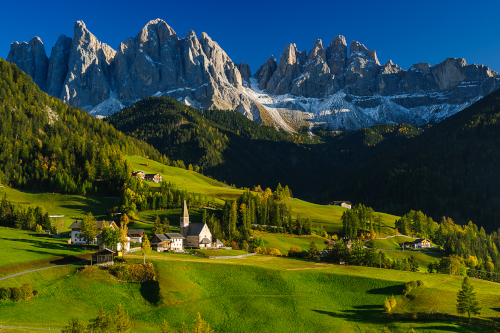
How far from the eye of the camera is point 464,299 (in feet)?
205

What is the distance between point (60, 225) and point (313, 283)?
86.1 metres

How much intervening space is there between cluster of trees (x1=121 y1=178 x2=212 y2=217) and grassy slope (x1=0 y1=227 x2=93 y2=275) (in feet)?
135

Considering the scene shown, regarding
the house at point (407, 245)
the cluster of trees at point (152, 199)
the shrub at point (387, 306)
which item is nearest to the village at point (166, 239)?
the cluster of trees at point (152, 199)

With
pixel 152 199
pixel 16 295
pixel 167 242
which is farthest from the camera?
pixel 152 199

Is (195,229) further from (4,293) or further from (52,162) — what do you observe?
(52,162)

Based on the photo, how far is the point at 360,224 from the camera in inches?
6176

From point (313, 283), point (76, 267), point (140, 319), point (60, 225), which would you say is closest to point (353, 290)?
point (313, 283)

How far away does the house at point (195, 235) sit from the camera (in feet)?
366

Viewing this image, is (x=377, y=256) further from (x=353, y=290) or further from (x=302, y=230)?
(x=302, y=230)

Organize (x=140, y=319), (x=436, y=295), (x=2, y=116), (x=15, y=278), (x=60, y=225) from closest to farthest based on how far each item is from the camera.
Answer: (x=140, y=319), (x=15, y=278), (x=436, y=295), (x=60, y=225), (x=2, y=116)

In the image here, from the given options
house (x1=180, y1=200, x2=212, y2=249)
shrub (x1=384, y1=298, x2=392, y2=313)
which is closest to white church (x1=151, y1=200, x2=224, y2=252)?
house (x1=180, y1=200, x2=212, y2=249)

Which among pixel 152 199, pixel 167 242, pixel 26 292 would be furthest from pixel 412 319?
pixel 152 199

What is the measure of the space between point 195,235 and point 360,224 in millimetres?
75241

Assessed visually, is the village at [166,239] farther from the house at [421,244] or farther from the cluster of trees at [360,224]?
the house at [421,244]
